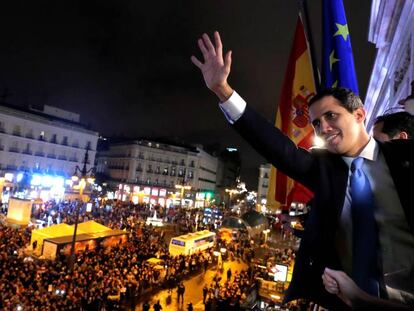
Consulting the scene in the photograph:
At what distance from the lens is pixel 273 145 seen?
193cm

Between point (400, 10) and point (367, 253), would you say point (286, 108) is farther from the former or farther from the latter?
point (400, 10)

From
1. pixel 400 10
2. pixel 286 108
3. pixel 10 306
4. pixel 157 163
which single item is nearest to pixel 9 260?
pixel 10 306

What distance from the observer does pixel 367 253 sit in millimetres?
1637

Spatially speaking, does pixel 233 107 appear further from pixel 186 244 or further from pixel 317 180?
pixel 186 244

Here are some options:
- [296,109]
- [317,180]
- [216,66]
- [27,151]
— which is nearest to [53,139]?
[27,151]

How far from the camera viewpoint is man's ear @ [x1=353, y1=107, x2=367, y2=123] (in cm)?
195

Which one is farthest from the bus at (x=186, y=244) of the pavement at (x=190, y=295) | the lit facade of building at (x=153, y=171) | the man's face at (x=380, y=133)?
the lit facade of building at (x=153, y=171)

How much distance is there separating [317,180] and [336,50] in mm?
5548

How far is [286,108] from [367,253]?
6.82 m

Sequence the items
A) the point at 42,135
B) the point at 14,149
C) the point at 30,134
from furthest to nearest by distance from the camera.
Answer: the point at 42,135 < the point at 30,134 < the point at 14,149

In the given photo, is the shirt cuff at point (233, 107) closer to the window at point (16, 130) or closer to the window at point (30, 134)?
the window at point (16, 130)

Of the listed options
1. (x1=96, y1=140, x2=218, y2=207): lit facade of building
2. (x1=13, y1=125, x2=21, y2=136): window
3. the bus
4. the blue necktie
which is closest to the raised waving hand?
the blue necktie

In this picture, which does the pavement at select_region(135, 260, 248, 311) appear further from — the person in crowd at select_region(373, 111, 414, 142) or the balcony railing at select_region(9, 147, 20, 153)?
the balcony railing at select_region(9, 147, 20, 153)

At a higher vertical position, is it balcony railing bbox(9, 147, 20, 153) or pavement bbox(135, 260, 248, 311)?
balcony railing bbox(9, 147, 20, 153)
